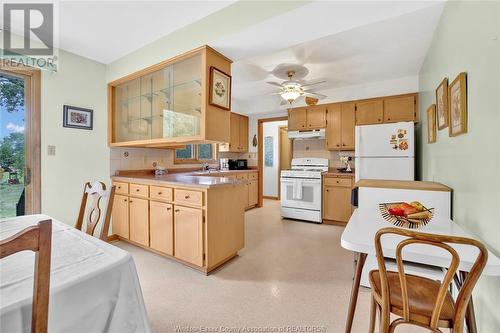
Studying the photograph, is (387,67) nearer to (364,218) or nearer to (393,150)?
(393,150)

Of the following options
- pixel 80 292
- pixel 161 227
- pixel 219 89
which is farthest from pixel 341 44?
pixel 80 292

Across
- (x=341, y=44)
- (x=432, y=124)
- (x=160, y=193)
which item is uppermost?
(x=341, y=44)

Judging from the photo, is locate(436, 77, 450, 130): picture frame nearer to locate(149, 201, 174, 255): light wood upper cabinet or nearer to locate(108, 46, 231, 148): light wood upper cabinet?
locate(108, 46, 231, 148): light wood upper cabinet

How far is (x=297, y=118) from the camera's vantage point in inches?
179

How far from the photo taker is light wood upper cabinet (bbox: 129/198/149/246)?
2.75 meters

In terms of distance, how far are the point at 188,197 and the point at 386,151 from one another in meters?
2.83

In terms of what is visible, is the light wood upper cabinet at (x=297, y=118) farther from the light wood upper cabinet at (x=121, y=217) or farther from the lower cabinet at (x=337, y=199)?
the light wood upper cabinet at (x=121, y=217)

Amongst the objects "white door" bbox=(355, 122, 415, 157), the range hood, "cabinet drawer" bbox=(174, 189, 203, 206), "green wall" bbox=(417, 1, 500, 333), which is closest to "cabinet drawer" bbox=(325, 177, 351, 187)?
"white door" bbox=(355, 122, 415, 157)

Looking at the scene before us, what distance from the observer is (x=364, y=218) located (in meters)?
1.56

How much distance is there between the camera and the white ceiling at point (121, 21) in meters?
1.95

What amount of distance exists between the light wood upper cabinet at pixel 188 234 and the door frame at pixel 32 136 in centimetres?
160

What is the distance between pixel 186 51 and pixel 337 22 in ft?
4.50

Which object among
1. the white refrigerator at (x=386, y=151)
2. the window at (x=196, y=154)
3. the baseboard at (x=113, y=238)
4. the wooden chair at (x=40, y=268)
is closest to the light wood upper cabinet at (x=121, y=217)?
the baseboard at (x=113, y=238)
